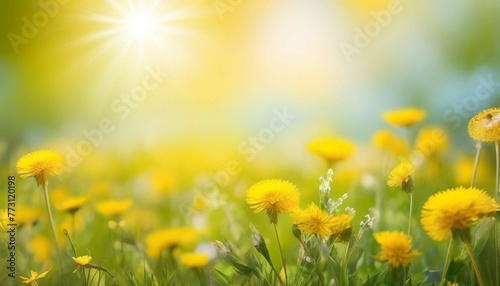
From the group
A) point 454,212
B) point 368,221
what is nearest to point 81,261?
point 368,221

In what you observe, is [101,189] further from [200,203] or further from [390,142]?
[390,142]

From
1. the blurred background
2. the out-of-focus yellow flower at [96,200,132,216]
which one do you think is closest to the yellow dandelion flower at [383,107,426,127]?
the blurred background

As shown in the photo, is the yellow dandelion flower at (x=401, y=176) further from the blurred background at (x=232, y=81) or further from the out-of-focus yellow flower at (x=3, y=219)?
the out-of-focus yellow flower at (x=3, y=219)

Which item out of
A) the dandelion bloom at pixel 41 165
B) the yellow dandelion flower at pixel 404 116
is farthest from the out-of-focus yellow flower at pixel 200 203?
Result: the yellow dandelion flower at pixel 404 116

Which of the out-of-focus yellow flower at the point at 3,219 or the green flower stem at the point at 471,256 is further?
the out-of-focus yellow flower at the point at 3,219

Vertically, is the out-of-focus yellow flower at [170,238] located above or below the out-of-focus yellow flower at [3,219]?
below

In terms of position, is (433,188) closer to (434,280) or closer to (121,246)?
(434,280)

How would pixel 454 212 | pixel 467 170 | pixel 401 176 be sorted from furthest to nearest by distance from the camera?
1. pixel 467 170
2. pixel 401 176
3. pixel 454 212
